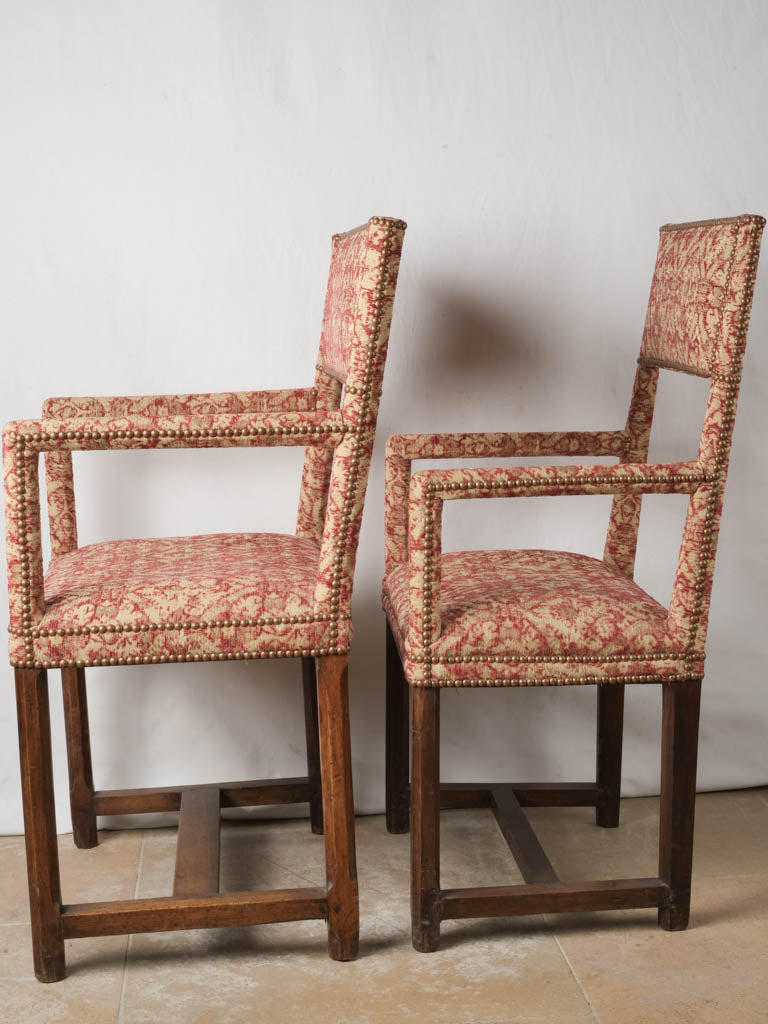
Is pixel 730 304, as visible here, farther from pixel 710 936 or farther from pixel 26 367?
pixel 26 367

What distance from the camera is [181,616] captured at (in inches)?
69.6

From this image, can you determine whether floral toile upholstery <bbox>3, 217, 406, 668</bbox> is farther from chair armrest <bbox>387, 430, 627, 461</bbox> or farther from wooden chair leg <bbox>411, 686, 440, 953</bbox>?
chair armrest <bbox>387, 430, 627, 461</bbox>

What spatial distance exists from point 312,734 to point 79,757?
469 millimetres

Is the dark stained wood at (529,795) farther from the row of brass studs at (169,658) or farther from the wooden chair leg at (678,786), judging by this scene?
the row of brass studs at (169,658)

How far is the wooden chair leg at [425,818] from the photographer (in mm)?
1858

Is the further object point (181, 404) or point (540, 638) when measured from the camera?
point (181, 404)

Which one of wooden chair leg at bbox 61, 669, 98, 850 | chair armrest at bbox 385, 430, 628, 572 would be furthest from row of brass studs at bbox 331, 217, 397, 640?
wooden chair leg at bbox 61, 669, 98, 850

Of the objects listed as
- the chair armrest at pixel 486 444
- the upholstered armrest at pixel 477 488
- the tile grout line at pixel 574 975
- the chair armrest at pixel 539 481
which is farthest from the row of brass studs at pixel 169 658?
the tile grout line at pixel 574 975

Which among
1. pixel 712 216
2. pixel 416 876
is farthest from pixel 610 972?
pixel 712 216

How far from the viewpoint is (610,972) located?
1.87m

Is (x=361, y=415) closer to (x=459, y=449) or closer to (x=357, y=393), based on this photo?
(x=357, y=393)

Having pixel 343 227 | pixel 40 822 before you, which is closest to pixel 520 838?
pixel 40 822

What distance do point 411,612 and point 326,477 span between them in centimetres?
53

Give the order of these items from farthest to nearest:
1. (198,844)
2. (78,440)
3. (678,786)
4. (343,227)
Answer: (343,227)
(198,844)
(678,786)
(78,440)
